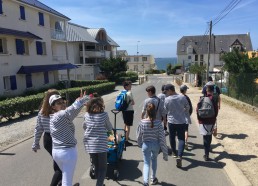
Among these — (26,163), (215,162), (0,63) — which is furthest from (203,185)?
(0,63)

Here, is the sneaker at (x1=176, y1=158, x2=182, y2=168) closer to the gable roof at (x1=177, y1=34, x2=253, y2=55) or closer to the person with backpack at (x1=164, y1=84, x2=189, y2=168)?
the person with backpack at (x1=164, y1=84, x2=189, y2=168)

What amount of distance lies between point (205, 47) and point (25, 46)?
68.8 m

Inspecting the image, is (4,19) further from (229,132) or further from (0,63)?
(229,132)

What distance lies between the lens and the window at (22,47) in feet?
78.0

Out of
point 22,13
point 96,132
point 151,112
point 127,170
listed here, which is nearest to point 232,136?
point 127,170

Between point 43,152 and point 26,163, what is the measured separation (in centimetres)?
87

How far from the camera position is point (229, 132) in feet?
32.0

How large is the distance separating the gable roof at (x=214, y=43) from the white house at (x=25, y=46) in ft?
199

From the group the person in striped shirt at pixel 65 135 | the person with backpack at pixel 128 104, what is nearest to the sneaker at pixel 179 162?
the person with backpack at pixel 128 104

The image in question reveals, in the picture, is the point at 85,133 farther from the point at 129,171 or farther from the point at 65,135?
the point at 129,171

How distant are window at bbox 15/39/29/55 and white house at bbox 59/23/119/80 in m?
17.8

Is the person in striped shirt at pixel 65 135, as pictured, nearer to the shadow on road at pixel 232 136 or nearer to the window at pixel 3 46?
the shadow on road at pixel 232 136

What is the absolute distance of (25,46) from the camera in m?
25.4

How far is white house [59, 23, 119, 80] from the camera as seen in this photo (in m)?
47.4
